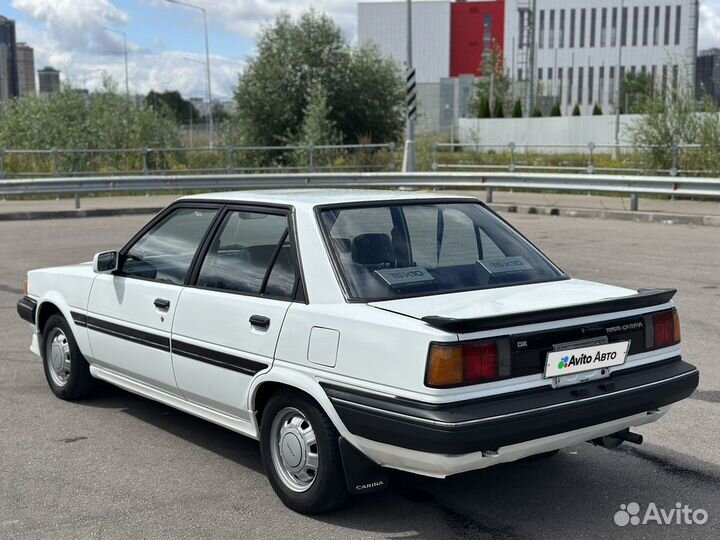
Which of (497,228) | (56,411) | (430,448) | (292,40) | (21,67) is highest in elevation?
(21,67)

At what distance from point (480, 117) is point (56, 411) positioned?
175ft

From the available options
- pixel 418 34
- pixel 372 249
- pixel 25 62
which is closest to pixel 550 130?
pixel 372 249

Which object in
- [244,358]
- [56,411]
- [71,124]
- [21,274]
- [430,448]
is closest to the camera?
[430,448]

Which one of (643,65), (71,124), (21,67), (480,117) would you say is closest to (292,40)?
(71,124)

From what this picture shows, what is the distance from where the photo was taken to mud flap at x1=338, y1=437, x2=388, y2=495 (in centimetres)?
382

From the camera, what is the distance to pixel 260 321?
4234 millimetres

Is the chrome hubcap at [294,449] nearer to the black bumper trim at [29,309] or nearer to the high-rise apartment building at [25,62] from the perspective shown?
the black bumper trim at [29,309]

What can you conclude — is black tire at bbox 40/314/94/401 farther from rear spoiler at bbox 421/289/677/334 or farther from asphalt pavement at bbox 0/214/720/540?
rear spoiler at bbox 421/289/677/334

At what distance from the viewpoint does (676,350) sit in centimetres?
438

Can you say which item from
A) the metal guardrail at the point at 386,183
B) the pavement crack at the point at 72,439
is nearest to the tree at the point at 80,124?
the metal guardrail at the point at 386,183

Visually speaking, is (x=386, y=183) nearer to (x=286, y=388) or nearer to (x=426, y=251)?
(x=426, y=251)

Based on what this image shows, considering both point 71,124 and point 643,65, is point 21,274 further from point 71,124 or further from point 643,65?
point 643,65

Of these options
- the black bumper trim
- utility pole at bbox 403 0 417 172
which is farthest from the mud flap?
utility pole at bbox 403 0 417 172

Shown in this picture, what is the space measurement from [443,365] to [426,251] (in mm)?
1122
